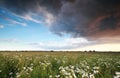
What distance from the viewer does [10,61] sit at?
31.7 feet

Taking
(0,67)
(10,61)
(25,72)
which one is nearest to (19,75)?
(25,72)

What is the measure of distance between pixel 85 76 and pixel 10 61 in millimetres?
5421

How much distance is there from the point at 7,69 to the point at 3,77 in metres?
0.94

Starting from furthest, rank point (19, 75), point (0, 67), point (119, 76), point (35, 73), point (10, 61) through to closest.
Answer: point (10, 61)
point (0, 67)
point (35, 73)
point (19, 75)
point (119, 76)

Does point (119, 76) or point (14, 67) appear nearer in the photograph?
point (119, 76)

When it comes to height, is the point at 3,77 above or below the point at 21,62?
below

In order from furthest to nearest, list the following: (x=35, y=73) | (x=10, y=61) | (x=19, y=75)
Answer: (x=10, y=61), (x=35, y=73), (x=19, y=75)

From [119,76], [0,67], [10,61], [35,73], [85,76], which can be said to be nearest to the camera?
[119,76]

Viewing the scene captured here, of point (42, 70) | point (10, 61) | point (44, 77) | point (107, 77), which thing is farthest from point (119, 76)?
point (10, 61)

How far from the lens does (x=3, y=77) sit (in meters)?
7.53

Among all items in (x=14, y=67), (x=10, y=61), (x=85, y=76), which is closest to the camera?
(x=85, y=76)

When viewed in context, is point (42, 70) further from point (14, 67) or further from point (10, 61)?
point (10, 61)

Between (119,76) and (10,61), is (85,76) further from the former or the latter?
(10,61)

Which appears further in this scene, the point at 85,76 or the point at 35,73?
the point at 35,73
